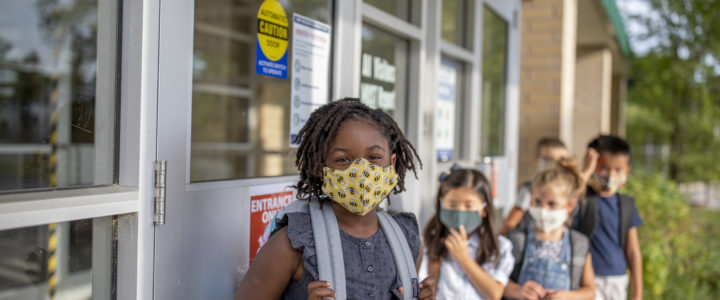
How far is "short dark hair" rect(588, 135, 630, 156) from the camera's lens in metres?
3.86

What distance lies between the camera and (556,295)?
3.02m

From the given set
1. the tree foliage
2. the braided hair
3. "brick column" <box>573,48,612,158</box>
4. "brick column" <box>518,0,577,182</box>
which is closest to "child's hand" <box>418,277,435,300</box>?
the braided hair

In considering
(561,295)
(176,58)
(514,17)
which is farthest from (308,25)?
(514,17)

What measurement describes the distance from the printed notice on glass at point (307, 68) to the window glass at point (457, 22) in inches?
67.8

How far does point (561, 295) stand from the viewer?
9.91 feet

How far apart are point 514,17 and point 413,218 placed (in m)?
4.24

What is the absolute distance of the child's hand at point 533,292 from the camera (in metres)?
3.02

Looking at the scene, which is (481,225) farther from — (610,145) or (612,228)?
(610,145)

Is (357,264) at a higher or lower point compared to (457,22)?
lower

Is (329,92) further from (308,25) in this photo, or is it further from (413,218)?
(413,218)

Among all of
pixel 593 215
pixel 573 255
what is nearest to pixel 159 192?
pixel 573 255

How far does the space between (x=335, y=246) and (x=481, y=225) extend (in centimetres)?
144

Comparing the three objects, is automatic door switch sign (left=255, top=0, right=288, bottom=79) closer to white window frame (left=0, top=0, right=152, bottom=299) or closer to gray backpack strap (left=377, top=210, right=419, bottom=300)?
white window frame (left=0, top=0, right=152, bottom=299)

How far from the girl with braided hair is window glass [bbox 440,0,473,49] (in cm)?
257
